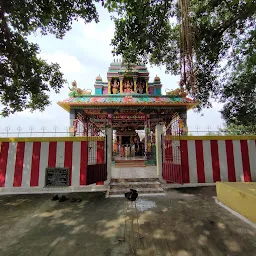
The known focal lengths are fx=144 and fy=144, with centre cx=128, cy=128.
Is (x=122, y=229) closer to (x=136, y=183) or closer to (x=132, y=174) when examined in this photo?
(x=136, y=183)

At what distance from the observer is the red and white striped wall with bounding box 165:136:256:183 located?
19.5ft

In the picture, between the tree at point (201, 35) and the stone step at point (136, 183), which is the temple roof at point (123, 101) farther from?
the stone step at point (136, 183)

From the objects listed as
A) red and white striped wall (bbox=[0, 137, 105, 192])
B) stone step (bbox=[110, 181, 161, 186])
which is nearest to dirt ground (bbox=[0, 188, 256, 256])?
stone step (bbox=[110, 181, 161, 186])

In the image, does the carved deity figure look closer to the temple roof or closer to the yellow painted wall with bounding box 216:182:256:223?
the temple roof

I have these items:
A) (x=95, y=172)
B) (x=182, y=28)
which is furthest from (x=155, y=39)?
(x=95, y=172)

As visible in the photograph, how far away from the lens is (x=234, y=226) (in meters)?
2.85

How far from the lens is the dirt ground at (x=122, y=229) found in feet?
7.38

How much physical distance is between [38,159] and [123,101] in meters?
7.67

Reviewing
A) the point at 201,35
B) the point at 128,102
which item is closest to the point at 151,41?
the point at 201,35

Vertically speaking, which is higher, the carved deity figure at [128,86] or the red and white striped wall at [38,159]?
the carved deity figure at [128,86]

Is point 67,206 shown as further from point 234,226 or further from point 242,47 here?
point 242,47

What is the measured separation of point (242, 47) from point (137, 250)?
850 centimetres

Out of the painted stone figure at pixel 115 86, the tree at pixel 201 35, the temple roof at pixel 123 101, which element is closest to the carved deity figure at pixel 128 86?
the painted stone figure at pixel 115 86

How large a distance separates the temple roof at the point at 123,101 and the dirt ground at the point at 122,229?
8.18m
